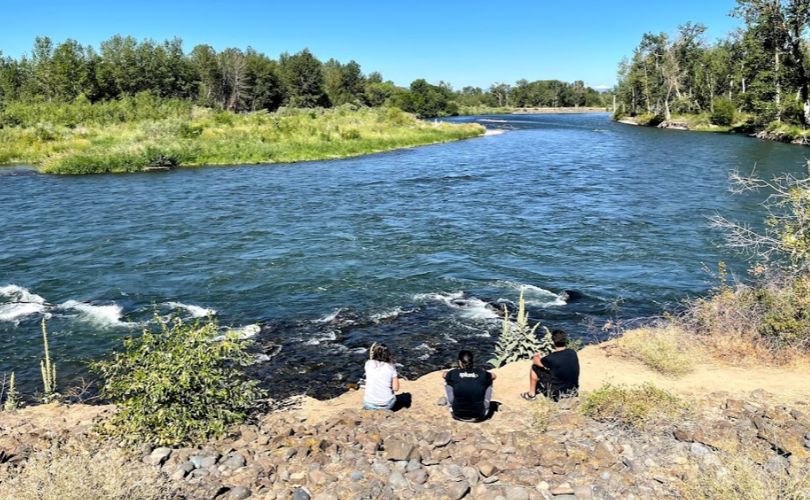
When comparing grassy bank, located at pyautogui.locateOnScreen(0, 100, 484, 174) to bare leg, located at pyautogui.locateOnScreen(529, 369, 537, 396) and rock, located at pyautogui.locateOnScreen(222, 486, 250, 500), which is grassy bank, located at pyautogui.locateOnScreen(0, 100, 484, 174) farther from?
rock, located at pyautogui.locateOnScreen(222, 486, 250, 500)

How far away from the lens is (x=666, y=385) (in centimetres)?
1105

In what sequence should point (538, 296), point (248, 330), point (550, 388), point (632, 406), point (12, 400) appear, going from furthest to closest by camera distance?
point (538, 296), point (248, 330), point (12, 400), point (550, 388), point (632, 406)

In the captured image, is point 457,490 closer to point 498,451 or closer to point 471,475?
point 471,475

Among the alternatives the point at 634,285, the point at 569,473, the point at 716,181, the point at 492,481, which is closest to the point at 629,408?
the point at 569,473

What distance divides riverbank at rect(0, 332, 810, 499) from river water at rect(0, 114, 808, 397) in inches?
135

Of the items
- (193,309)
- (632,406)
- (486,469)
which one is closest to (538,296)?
(632,406)

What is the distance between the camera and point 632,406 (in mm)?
9266

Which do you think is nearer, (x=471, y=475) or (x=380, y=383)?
(x=471, y=475)

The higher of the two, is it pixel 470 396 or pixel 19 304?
pixel 470 396

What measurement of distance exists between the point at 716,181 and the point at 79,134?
199ft

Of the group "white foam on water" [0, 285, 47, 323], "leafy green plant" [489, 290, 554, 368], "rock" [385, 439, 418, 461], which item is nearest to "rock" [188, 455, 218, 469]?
"rock" [385, 439, 418, 461]

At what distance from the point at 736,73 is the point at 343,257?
91835 millimetres

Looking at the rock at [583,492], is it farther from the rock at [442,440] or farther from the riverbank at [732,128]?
the riverbank at [732,128]

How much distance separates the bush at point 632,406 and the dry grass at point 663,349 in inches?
77.4
